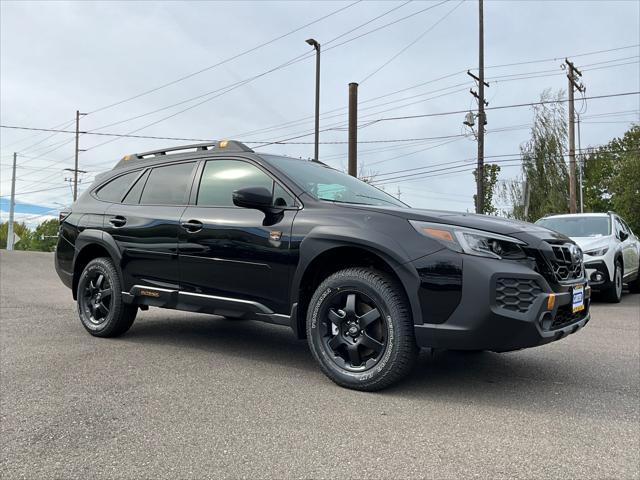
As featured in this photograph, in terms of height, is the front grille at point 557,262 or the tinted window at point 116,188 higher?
the tinted window at point 116,188

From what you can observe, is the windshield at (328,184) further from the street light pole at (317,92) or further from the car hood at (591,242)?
the street light pole at (317,92)

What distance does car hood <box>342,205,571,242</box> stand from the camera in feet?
10.9

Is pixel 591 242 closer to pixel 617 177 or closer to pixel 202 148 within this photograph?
pixel 202 148

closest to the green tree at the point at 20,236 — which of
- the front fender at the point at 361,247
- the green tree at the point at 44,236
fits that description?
the green tree at the point at 44,236

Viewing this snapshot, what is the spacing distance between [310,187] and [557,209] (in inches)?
1434

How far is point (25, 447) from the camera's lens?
2543mm

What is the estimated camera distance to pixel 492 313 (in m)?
3.09

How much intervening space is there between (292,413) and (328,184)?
6.51 ft

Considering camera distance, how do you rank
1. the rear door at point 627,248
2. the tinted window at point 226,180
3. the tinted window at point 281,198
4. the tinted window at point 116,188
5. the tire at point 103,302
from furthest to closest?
1. the rear door at point 627,248
2. the tinted window at point 116,188
3. the tire at point 103,302
4. the tinted window at point 226,180
5. the tinted window at point 281,198

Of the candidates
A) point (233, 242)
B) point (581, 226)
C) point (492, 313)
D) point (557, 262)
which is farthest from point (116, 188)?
point (581, 226)

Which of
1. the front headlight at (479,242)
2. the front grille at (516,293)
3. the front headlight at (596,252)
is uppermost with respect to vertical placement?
the front headlight at (596,252)

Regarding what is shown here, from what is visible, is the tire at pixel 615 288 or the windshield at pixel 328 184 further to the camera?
the tire at pixel 615 288

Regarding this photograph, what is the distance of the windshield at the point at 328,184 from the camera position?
4141mm

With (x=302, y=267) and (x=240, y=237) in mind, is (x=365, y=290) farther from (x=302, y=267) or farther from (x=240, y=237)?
(x=240, y=237)
